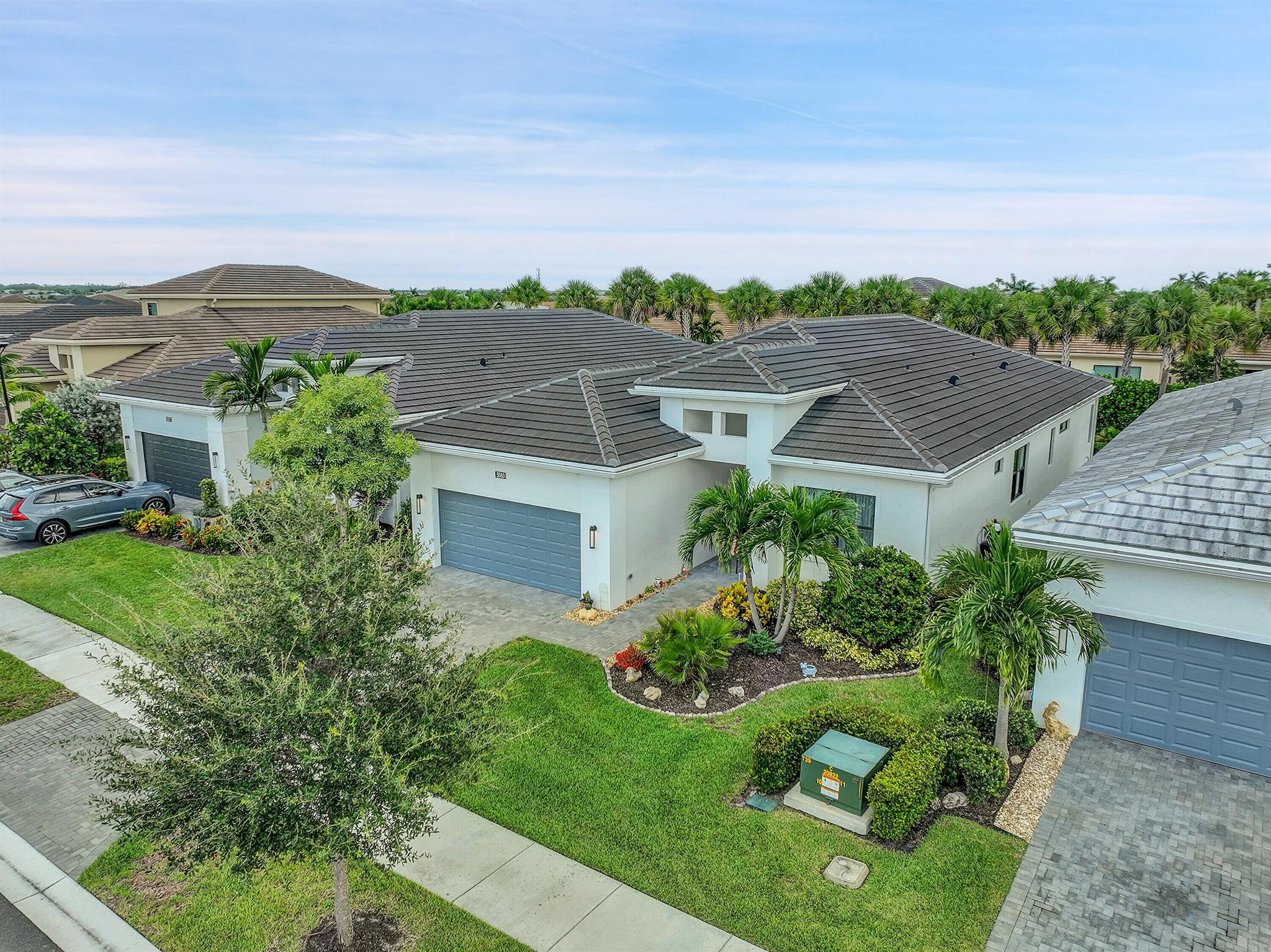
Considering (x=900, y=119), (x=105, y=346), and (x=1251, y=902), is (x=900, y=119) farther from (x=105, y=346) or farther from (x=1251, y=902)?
(x=105, y=346)

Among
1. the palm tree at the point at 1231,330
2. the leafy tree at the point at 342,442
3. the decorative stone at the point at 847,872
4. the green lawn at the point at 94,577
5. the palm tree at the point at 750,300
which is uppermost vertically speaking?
the palm tree at the point at 750,300

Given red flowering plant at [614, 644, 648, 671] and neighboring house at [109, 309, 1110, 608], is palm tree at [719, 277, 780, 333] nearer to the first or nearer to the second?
neighboring house at [109, 309, 1110, 608]

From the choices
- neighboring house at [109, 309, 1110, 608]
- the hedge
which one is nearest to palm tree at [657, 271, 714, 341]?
neighboring house at [109, 309, 1110, 608]

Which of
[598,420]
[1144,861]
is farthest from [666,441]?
[1144,861]

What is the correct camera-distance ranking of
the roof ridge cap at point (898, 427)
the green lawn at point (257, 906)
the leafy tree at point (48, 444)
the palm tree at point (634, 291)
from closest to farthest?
the green lawn at point (257, 906) → the roof ridge cap at point (898, 427) → the leafy tree at point (48, 444) → the palm tree at point (634, 291)

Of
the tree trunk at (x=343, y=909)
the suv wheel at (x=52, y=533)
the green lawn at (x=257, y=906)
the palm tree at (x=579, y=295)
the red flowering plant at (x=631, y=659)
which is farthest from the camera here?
the palm tree at (x=579, y=295)

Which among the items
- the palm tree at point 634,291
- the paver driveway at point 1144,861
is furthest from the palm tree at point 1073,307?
the paver driveway at point 1144,861

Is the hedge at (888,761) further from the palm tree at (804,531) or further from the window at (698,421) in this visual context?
the window at (698,421)
